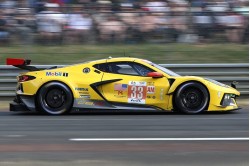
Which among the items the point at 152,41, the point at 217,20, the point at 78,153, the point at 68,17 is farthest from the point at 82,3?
the point at 78,153

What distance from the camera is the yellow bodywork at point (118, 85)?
36.8 feet

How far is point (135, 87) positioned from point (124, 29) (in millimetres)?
4146

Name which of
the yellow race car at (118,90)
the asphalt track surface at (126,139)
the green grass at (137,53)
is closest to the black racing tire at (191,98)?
the yellow race car at (118,90)

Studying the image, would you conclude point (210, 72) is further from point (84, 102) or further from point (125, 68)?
point (84, 102)

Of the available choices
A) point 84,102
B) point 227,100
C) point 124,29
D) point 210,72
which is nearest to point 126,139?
point 84,102

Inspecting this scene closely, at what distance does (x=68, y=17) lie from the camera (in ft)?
49.3

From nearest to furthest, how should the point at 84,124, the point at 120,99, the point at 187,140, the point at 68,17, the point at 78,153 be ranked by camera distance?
the point at 78,153 → the point at 187,140 → the point at 84,124 → the point at 120,99 → the point at 68,17

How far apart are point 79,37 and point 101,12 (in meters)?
0.94

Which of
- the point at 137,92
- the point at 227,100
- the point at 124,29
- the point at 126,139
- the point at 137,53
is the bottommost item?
the point at 126,139

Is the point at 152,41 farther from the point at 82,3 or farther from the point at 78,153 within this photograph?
the point at 78,153

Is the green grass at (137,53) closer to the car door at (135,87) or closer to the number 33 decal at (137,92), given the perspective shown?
the car door at (135,87)

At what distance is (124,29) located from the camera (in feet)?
49.6

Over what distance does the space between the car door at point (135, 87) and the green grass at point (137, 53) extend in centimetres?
394

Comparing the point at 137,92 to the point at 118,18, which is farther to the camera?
the point at 118,18
